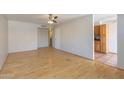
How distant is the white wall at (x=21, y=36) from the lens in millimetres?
7168

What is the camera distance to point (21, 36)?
7766 mm

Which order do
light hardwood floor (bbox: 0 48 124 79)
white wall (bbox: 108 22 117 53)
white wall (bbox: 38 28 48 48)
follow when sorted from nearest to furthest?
1. light hardwood floor (bbox: 0 48 124 79)
2. white wall (bbox: 108 22 117 53)
3. white wall (bbox: 38 28 48 48)

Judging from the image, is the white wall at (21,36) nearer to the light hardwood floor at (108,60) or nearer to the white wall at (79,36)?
the white wall at (79,36)

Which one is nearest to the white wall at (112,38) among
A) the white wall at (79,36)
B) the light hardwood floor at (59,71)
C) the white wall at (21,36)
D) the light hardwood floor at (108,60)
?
the light hardwood floor at (108,60)

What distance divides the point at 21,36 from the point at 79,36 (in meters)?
3.92

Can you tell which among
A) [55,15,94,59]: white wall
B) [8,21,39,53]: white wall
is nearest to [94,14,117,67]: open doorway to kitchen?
[55,15,94,59]: white wall

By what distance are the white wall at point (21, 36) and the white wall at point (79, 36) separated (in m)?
2.20

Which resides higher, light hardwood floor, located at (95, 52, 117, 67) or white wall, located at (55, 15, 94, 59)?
white wall, located at (55, 15, 94, 59)

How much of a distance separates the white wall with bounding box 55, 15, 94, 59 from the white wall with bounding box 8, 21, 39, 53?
2.20 metres

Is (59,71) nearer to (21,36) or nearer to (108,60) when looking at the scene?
(108,60)

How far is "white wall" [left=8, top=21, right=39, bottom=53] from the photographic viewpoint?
7.17 metres

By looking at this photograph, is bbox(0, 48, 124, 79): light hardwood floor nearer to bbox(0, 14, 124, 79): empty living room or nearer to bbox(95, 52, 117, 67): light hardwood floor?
bbox(0, 14, 124, 79): empty living room

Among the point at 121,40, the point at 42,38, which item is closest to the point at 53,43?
the point at 42,38
